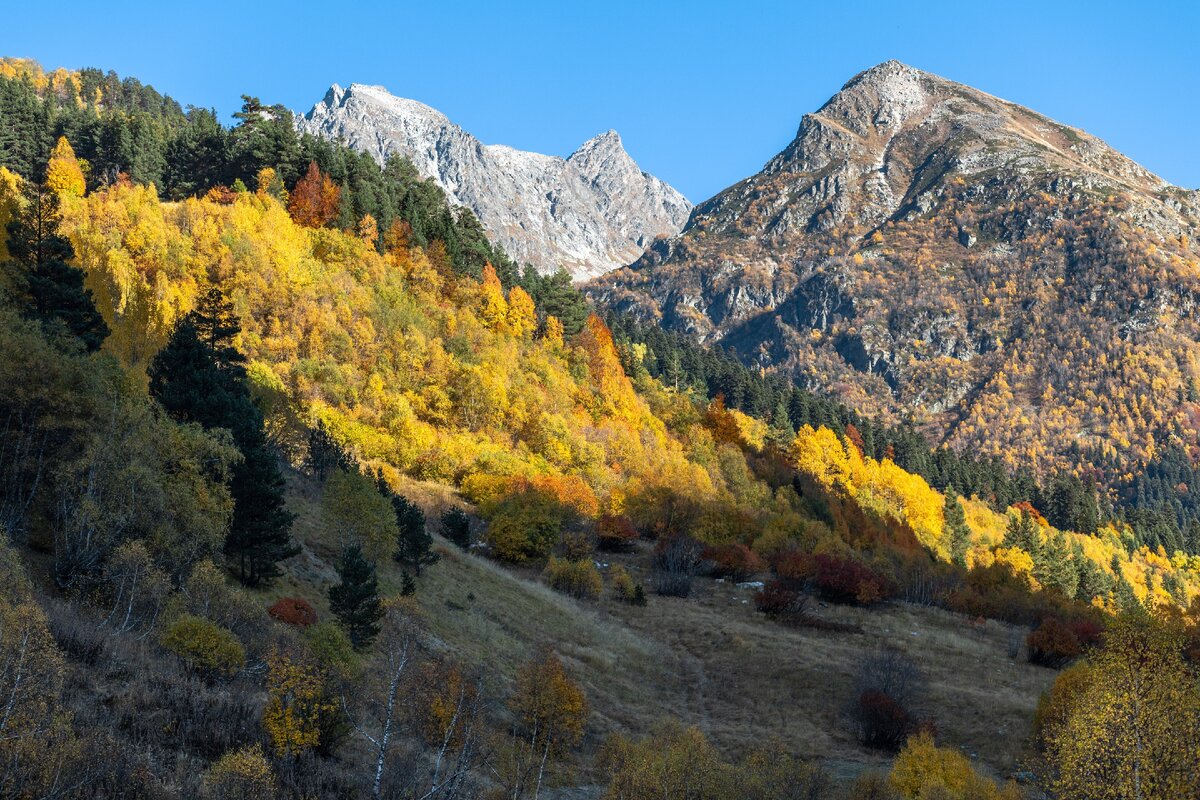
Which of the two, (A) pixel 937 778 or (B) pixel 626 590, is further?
(B) pixel 626 590

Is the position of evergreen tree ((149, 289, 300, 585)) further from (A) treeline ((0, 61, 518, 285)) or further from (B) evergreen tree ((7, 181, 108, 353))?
(A) treeline ((0, 61, 518, 285))

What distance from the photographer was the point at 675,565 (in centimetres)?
7175

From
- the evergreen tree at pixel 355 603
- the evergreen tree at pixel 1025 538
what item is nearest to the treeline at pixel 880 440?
the evergreen tree at pixel 1025 538

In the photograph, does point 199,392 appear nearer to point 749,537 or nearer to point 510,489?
point 510,489

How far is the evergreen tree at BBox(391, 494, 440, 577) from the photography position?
49.4 metres

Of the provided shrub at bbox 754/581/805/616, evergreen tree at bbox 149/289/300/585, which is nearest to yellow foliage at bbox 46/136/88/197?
evergreen tree at bbox 149/289/300/585

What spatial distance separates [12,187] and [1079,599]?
12987cm

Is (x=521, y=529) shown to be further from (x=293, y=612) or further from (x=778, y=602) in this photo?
(x=293, y=612)

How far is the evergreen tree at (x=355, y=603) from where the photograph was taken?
111 feet

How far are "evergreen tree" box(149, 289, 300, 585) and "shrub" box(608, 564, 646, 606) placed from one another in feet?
91.5

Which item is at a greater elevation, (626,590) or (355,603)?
(626,590)

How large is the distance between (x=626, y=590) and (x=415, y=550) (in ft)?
65.3

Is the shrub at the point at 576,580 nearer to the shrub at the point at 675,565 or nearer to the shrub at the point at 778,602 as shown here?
the shrub at the point at 675,565

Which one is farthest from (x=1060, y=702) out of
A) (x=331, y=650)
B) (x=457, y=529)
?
(x=457, y=529)
